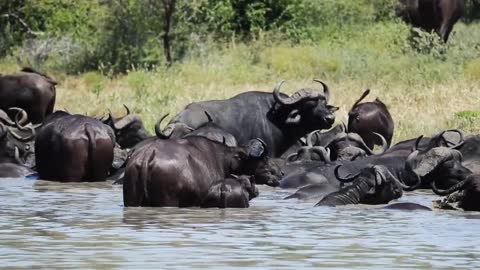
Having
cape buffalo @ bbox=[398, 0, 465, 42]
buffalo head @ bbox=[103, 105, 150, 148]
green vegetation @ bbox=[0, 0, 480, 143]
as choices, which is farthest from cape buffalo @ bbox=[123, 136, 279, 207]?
cape buffalo @ bbox=[398, 0, 465, 42]

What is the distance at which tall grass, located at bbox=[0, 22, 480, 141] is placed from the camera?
80.2ft

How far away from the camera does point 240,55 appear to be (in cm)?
3253

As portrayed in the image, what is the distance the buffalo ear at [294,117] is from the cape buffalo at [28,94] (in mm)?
5467

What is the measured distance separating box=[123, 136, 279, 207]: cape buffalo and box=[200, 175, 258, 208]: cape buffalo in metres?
0.17

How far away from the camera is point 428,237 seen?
465 inches

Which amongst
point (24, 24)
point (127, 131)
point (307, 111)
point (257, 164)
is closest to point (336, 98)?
point (307, 111)

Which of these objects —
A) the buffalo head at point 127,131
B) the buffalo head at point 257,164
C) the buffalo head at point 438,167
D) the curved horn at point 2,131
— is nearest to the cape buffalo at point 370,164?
the buffalo head at point 438,167

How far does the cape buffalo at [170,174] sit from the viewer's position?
13.7m

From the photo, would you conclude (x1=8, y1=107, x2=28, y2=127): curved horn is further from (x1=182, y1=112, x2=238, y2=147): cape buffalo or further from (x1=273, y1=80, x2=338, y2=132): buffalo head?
(x1=182, y1=112, x2=238, y2=147): cape buffalo

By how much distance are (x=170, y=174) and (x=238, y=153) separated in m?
1.52

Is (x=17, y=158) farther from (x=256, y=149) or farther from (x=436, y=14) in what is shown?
(x=436, y=14)

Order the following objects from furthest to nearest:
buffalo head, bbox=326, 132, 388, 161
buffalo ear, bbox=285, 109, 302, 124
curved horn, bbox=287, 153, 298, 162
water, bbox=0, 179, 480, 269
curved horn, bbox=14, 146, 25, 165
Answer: buffalo ear, bbox=285, 109, 302, 124, curved horn, bbox=14, 146, 25, 165, curved horn, bbox=287, 153, 298, 162, buffalo head, bbox=326, 132, 388, 161, water, bbox=0, 179, 480, 269

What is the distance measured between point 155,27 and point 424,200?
1839 centimetres

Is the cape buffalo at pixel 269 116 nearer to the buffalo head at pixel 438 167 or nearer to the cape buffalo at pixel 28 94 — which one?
the buffalo head at pixel 438 167
